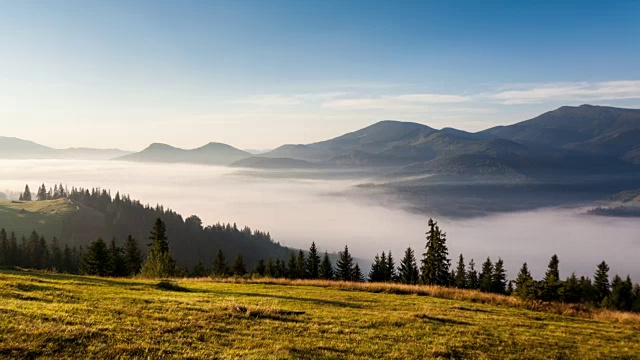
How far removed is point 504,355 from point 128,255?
78.4 meters

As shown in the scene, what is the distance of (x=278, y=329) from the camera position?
57.4 ft

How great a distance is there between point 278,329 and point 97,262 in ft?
194

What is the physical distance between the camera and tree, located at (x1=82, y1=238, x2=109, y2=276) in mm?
62906

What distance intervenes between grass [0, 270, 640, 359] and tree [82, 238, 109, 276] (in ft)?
140

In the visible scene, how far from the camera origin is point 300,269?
10431cm

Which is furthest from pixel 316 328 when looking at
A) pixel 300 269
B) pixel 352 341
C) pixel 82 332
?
pixel 300 269

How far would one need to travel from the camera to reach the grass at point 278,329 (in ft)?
42.9

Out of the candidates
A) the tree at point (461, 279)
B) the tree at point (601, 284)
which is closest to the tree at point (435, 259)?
the tree at point (461, 279)

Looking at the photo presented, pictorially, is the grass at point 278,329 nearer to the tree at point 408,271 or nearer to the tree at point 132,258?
the tree at point 132,258

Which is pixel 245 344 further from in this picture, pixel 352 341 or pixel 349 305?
pixel 349 305

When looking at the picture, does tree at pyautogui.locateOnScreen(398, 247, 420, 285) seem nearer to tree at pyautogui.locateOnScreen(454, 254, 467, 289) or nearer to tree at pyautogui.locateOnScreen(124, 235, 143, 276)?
tree at pyautogui.locateOnScreen(454, 254, 467, 289)

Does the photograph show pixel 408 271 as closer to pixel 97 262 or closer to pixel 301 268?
pixel 301 268

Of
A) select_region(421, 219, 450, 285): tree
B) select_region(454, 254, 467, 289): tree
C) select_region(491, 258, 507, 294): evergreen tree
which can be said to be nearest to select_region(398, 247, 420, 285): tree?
select_region(454, 254, 467, 289): tree

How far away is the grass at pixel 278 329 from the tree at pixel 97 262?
42608 mm
